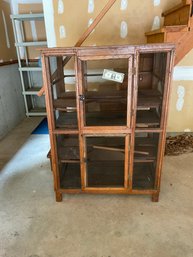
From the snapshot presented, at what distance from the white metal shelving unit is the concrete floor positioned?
215 cm

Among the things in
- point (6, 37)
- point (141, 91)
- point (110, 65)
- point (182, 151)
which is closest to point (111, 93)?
point (141, 91)

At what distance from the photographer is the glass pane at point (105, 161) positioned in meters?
1.93

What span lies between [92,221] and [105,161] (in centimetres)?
64

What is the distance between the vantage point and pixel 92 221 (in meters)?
1.73

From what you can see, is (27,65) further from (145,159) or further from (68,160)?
(145,159)

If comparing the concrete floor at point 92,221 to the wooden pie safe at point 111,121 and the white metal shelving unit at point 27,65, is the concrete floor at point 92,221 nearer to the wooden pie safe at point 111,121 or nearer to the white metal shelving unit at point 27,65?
the wooden pie safe at point 111,121

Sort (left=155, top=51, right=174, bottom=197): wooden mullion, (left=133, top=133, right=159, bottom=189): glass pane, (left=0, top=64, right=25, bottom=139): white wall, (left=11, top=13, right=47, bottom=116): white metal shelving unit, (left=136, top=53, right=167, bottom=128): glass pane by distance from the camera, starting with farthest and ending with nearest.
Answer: (left=11, top=13, right=47, bottom=116): white metal shelving unit, (left=0, top=64, right=25, bottom=139): white wall, (left=133, top=133, right=159, bottom=189): glass pane, (left=136, top=53, right=167, bottom=128): glass pane, (left=155, top=51, right=174, bottom=197): wooden mullion

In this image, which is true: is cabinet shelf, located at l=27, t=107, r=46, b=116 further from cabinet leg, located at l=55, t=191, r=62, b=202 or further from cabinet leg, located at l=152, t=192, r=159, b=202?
cabinet leg, located at l=152, t=192, r=159, b=202

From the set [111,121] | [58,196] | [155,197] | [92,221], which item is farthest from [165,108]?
[58,196]

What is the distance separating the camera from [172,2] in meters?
2.57

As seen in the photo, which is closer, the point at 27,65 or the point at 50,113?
the point at 50,113

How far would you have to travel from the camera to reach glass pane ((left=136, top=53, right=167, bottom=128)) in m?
1.68

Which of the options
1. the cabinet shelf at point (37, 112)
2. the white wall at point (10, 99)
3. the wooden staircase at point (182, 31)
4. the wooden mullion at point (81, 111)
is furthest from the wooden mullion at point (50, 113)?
the cabinet shelf at point (37, 112)

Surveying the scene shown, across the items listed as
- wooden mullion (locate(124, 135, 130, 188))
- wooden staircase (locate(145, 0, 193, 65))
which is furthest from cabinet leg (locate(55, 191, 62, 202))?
wooden staircase (locate(145, 0, 193, 65))
